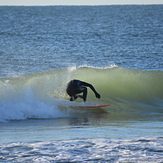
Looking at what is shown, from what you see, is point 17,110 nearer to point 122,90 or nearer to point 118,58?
point 122,90

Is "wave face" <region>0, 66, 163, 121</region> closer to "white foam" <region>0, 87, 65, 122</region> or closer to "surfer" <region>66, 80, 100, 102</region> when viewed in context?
"white foam" <region>0, 87, 65, 122</region>

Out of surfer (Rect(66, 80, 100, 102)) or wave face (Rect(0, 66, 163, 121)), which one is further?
surfer (Rect(66, 80, 100, 102))

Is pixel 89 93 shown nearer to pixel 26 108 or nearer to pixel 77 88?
pixel 77 88

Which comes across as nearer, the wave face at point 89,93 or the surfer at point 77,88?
the wave face at point 89,93

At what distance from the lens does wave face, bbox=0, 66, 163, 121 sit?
12.1 meters

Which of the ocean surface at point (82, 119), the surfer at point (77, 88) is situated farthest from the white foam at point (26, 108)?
the surfer at point (77, 88)

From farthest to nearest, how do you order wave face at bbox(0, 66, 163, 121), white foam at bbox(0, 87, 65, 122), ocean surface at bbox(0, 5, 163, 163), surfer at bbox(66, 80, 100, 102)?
surfer at bbox(66, 80, 100, 102) < wave face at bbox(0, 66, 163, 121) < white foam at bbox(0, 87, 65, 122) < ocean surface at bbox(0, 5, 163, 163)

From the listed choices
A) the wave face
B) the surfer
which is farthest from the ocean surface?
the surfer

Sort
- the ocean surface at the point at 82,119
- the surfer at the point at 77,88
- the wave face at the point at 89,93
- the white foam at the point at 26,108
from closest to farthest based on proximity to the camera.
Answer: the ocean surface at the point at 82,119 → the white foam at the point at 26,108 → the wave face at the point at 89,93 → the surfer at the point at 77,88

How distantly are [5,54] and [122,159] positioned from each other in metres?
25.4

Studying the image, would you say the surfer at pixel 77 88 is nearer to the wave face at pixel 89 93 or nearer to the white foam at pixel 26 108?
the wave face at pixel 89 93

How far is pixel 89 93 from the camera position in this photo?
1566 cm

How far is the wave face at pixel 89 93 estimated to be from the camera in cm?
1212

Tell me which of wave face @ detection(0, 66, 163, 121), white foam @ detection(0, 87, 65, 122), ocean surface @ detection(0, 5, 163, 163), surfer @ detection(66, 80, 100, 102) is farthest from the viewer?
surfer @ detection(66, 80, 100, 102)
